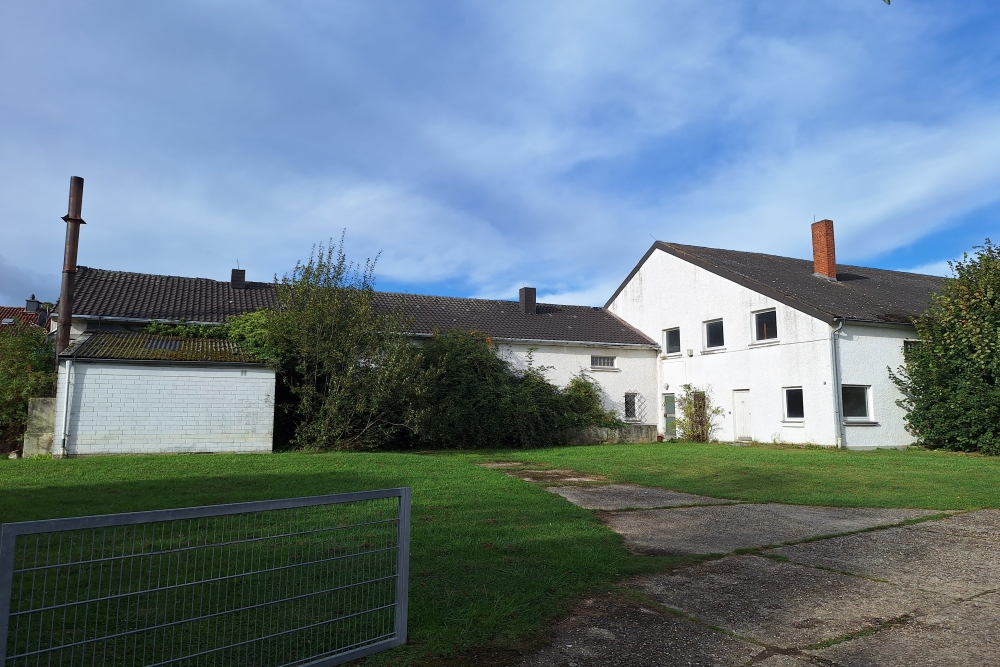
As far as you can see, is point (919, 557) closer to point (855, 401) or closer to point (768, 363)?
point (855, 401)

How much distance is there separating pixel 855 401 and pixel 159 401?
1917 cm

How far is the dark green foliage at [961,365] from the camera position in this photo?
17.0 metres

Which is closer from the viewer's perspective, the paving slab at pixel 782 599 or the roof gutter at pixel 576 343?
the paving slab at pixel 782 599

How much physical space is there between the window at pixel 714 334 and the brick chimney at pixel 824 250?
4.49 metres

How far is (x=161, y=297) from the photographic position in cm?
2134

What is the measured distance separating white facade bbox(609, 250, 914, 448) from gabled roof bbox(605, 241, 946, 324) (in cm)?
30

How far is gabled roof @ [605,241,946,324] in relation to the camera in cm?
1983

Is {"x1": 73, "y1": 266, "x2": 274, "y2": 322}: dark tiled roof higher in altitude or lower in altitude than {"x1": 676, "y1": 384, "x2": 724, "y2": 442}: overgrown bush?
higher

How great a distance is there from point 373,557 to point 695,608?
2.13 m

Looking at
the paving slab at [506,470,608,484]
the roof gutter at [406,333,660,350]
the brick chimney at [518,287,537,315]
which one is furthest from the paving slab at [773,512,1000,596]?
the brick chimney at [518,287,537,315]

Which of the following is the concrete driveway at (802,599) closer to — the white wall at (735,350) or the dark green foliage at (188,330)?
the white wall at (735,350)

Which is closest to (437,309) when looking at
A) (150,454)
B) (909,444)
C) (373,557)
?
(150,454)

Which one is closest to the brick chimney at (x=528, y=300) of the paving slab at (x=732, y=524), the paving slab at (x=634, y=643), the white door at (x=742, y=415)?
the white door at (x=742, y=415)

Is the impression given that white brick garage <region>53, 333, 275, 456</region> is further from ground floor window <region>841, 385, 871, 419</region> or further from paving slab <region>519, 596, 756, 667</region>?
ground floor window <region>841, 385, 871, 419</region>
